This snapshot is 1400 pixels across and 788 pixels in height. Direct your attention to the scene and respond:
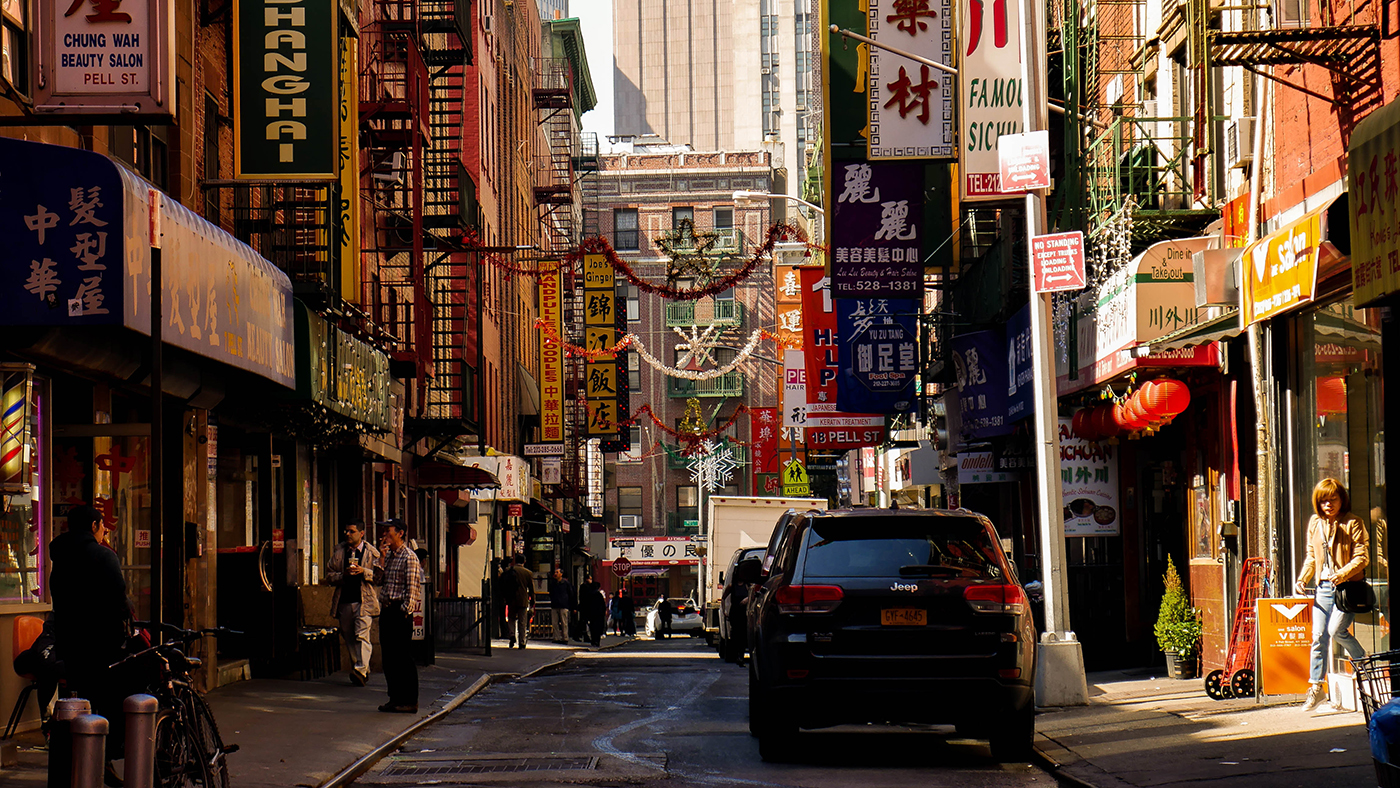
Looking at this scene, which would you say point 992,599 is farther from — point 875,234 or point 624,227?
point 624,227

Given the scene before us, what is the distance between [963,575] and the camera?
11.7m

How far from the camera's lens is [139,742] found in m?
7.60

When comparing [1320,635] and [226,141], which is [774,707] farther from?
[226,141]

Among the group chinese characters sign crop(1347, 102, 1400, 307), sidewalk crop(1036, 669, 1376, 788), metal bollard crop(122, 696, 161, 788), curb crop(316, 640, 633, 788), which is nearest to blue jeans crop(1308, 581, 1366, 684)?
sidewalk crop(1036, 669, 1376, 788)

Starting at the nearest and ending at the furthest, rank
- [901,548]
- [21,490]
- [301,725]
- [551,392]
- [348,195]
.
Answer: [901,548] < [21,490] < [301,725] < [348,195] < [551,392]

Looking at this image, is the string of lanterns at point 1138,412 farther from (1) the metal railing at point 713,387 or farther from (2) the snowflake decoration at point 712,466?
(1) the metal railing at point 713,387

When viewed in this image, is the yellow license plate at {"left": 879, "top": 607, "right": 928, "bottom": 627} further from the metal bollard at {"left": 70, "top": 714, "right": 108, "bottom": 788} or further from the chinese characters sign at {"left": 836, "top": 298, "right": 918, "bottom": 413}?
the chinese characters sign at {"left": 836, "top": 298, "right": 918, "bottom": 413}

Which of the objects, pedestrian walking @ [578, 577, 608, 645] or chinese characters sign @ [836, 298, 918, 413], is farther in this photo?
pedestrian walking @ [578, 577, 608, 645]

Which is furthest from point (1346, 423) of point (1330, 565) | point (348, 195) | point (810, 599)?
point (348, 195)

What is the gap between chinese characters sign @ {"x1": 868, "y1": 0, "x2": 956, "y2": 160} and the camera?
22469 mm

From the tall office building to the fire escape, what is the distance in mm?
79298

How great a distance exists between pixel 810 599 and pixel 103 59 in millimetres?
6086

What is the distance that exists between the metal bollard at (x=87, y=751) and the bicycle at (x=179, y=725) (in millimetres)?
873

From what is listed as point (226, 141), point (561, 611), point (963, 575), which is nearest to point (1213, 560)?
point (963, 575)
